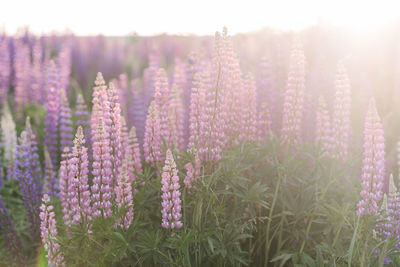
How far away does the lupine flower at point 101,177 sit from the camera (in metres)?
3.20

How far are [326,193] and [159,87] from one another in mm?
1668

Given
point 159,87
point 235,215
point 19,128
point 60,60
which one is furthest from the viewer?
point 60,60

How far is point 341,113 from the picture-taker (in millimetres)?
3787

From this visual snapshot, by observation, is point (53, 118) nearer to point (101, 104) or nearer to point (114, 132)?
point (101, 104)

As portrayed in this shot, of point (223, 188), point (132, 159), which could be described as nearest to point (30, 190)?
point (132, 159)

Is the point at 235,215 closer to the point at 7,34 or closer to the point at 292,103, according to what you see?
the point at 292,103

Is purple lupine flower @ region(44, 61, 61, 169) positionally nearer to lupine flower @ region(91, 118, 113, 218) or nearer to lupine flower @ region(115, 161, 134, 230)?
lupine flower @ region(91, 118, 113, 218)

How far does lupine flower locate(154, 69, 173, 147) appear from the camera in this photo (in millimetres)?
3900

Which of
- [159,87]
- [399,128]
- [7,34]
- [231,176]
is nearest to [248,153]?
[231,176]

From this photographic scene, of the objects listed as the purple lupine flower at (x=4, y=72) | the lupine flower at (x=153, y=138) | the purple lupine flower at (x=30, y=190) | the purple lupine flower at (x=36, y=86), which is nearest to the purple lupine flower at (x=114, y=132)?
the lupine flower at (x=153, y=138)

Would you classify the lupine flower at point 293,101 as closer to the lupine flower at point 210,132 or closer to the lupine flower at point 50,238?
A: the lupine flower at point 210,132

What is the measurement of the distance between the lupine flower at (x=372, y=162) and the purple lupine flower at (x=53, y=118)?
12.7 ft

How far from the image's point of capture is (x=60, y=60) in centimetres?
1150

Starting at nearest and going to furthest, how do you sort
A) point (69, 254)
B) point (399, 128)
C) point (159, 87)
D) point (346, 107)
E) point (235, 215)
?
point (69, 254)
point (235, 215)
point (346, 107)
point (159, 87)
point (399, 128)
